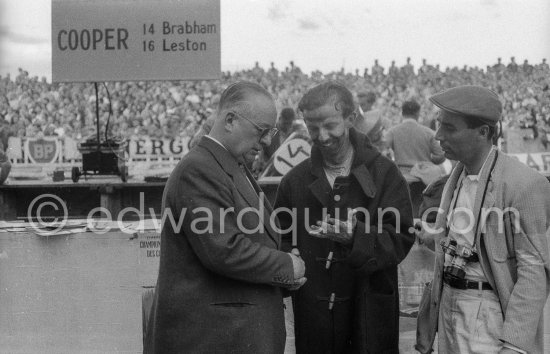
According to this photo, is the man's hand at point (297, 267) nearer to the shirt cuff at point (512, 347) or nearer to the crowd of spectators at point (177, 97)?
the shirt cuff at point (512, 347)

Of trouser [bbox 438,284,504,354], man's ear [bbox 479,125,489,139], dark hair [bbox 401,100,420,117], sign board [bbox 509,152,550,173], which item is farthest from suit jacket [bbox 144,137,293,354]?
sign board [bbox 509,152,550,173]

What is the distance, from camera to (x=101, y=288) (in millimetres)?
4742

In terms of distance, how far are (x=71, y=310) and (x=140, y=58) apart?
10.6 feet

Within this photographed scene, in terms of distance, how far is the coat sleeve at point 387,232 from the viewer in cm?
318

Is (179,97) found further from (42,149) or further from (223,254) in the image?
(223,254)

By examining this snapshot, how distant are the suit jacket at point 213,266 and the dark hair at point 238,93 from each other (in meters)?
0.15

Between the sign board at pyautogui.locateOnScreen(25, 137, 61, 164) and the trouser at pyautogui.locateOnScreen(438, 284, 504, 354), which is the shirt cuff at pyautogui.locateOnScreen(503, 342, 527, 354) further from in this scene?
the sign board at pyautogui.locateOnScreen(25, 137, 61, 164)

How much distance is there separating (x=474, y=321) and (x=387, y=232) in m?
0.53

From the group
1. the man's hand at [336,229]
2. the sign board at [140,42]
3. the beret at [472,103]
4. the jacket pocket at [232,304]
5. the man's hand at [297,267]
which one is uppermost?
the sign board at [140,42]

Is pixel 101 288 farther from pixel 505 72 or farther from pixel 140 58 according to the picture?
pixel 505 72

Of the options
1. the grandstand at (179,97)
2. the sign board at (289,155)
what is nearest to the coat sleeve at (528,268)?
the sign board at (289,155)

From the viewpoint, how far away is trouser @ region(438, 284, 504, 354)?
2.94 meters

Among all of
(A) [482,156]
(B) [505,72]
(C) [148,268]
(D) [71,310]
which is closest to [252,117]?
(A) [482,156]

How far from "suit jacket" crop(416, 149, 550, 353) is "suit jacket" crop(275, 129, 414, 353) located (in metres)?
0.45
